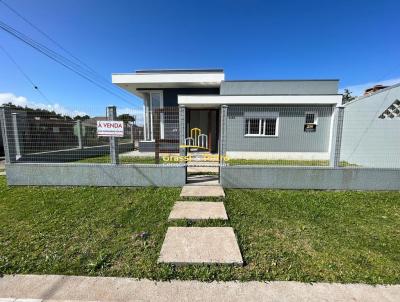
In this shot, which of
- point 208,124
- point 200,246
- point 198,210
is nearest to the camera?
point 200,246

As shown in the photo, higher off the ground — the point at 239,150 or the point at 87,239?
the point at 239,150

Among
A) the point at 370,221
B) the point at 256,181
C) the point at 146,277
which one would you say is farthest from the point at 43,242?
the point at 370,221

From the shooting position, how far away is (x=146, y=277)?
7.81 ft

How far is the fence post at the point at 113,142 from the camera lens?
17.9 ft

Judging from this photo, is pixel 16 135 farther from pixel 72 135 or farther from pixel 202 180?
pixel 202 180

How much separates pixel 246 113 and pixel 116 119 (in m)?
6.62

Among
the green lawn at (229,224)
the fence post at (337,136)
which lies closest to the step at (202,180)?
the green lawn at (229,224)

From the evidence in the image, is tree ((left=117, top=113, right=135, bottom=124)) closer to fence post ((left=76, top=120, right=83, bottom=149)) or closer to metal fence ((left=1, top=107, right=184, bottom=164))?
metal fence ((left=1, top=107, right=184, bottom=164))

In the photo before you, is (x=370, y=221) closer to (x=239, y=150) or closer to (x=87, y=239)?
(x=87, y=239)

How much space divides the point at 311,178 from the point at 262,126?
534cm

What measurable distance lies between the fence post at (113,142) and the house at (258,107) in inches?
113

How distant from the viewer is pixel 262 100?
1010cm

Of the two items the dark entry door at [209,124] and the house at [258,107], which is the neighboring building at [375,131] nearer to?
the house at [258,107]

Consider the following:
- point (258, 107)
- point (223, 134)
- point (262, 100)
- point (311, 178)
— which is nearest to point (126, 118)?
point (223, 134)
